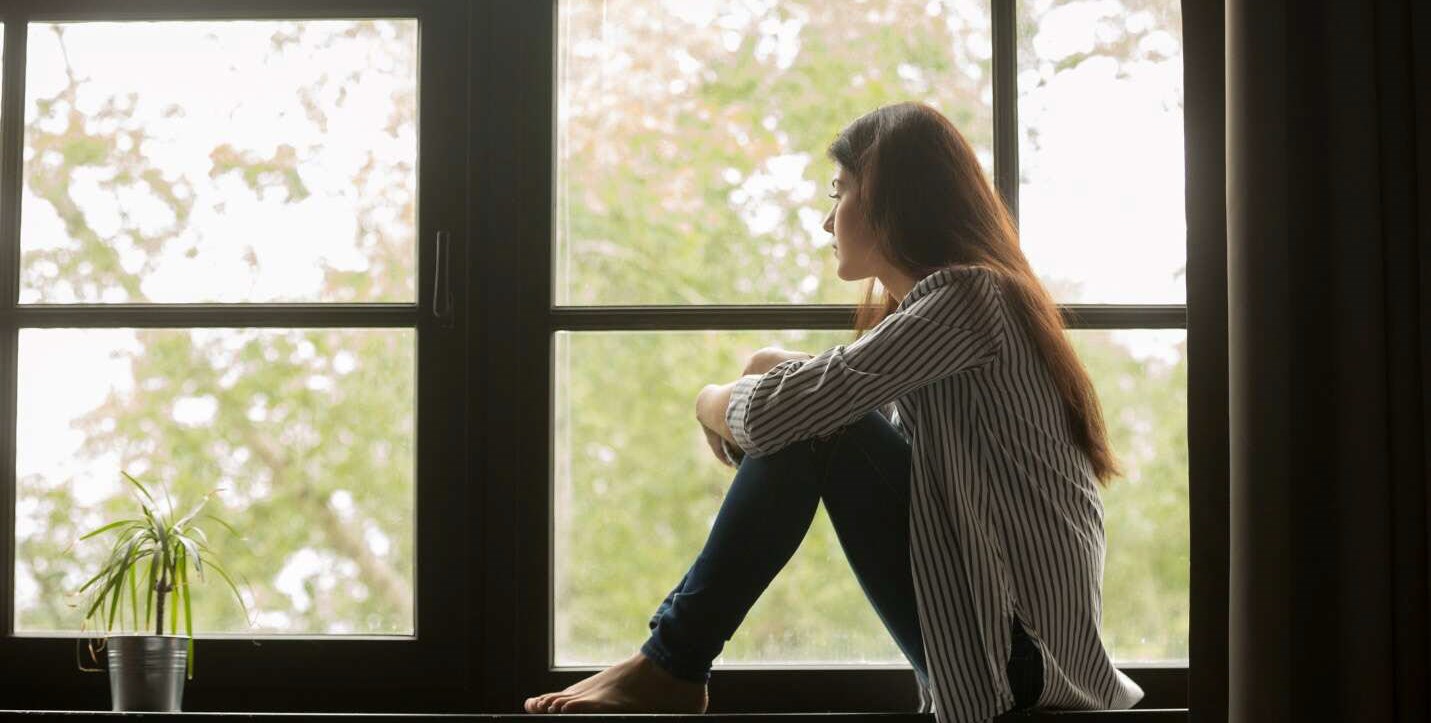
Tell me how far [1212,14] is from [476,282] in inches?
40.9

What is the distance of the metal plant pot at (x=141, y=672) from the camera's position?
1753mm

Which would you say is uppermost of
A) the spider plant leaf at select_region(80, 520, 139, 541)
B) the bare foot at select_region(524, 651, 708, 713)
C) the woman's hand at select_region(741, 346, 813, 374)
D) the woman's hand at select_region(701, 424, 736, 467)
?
the woman's hand at select_region(741, 346, 813, 374)

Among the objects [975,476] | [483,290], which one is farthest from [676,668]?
[483,290]

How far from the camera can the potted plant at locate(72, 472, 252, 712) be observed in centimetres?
176

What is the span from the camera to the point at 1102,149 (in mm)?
2008

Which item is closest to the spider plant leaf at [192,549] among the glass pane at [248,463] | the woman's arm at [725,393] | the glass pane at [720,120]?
the glass pane at [248,463]

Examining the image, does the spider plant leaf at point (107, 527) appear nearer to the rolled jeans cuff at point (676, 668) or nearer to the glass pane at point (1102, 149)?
the rolled jeans cuff at point (676, 668)

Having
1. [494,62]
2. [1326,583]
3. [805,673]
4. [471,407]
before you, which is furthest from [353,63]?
[1326,583]

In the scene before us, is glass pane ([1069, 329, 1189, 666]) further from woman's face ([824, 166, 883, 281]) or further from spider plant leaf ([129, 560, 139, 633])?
spider plant leaf ([129, 560, 139, 633])

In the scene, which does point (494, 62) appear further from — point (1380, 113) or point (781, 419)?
point (1380, 113)

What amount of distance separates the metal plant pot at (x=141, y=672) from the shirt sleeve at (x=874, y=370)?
2.64ft

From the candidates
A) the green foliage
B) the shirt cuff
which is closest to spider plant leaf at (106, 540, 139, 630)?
the green foliage

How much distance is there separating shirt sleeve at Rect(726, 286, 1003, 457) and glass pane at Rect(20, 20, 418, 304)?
2.24ft

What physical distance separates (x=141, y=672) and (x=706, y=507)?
2.49 feet
